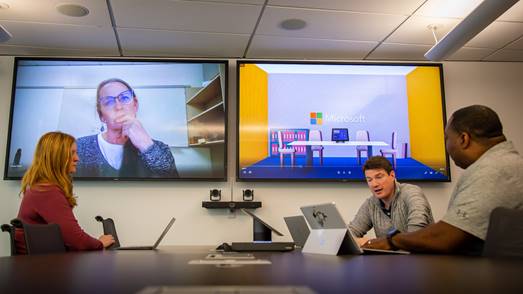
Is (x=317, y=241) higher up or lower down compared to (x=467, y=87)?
lower down

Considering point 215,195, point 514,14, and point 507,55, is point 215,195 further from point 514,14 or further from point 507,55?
point 507,55

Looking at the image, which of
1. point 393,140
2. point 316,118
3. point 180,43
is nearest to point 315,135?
point 316,118

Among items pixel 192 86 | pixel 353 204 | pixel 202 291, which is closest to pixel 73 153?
pixel 192 86

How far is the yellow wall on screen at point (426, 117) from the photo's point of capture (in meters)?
3.84

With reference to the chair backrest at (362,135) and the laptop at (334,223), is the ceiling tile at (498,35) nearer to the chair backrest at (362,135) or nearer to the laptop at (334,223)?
the chair backrest at (362,135)

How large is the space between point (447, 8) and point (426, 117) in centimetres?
115

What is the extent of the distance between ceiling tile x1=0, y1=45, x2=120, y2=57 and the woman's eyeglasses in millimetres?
417

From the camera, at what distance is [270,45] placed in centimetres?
371

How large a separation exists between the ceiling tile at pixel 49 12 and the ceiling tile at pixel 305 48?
1.27 meters

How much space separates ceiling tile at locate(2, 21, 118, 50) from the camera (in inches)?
130

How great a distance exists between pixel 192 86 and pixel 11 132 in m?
1.66

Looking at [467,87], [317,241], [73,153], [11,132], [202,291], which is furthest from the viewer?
[467,87]

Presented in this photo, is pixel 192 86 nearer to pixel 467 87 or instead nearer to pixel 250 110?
pixel 250 110

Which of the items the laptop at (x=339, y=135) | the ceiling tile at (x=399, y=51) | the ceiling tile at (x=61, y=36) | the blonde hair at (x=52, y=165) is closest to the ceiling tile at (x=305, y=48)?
the ceiling tile at (x=399, y=51)
